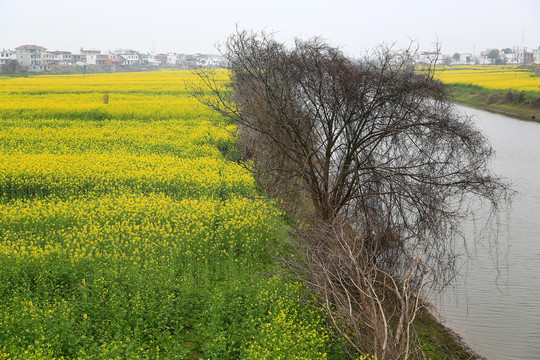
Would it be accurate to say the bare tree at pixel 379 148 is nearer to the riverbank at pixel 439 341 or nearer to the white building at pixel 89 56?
the riverbank at pixel 439 341

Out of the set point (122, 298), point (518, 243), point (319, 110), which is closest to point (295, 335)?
point (122, 298)

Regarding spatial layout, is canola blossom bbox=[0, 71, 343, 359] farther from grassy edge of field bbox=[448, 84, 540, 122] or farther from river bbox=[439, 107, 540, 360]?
grassy edge of field bbox=[448, 84, 540, 122]

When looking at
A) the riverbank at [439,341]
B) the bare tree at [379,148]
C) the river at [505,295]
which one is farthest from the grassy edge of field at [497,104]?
the riverbank at [439,341]

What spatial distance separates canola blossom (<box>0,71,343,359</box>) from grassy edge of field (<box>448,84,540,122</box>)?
2777 centimetres

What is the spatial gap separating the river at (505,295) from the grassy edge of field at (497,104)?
78.2 feet

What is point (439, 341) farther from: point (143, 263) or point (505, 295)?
point (143, 263)

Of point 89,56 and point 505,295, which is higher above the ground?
point 89,56

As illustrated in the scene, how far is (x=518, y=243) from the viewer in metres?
15.4

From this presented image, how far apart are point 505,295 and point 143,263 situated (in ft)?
27.5

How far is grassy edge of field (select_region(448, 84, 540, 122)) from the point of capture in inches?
1741

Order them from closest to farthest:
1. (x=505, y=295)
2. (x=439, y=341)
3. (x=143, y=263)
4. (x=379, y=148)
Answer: (x=439, y=341) → (x=143, y=263) → (x=379, y=148) → (x=505, y=295)

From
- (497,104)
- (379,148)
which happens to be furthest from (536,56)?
(379,148)

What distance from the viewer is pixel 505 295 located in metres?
12.7

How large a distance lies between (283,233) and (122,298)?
4.55m
